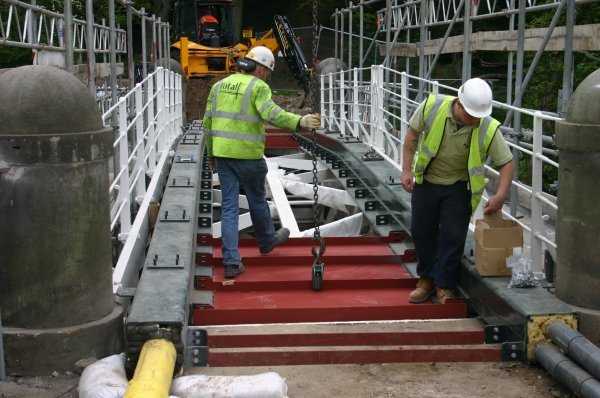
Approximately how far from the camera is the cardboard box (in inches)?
252

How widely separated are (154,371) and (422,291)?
2900 millimetres

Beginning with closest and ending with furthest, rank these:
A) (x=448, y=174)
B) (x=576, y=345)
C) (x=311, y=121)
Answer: (x=576, y=345) → (x=448, y=174) → (x=311, y=121)

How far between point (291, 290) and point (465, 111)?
207 cm

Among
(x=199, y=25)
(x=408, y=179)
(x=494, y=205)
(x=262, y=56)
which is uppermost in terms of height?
(x=199, y=25)

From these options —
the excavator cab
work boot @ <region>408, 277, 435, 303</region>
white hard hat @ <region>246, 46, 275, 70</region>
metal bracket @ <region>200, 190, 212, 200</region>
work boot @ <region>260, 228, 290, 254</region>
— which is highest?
the excavator cab

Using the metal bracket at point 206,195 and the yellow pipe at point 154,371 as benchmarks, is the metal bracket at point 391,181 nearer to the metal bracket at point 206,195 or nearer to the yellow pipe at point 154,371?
the metal bracket at point 206,195

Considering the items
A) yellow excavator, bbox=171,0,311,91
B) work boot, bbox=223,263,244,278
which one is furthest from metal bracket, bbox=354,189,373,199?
yellow excavator, bbox=171,0,311,91

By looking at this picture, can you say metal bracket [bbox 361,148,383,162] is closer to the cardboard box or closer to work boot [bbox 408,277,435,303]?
work boot [bbox 408,277,435,303]

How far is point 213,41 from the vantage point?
96.3ft

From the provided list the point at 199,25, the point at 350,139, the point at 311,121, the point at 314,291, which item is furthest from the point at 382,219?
the point at 199,25

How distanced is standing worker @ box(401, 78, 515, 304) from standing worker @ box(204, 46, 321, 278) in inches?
53.7

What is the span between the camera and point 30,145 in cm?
502

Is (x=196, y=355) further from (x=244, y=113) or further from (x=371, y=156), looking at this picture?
(x=371, y=156)

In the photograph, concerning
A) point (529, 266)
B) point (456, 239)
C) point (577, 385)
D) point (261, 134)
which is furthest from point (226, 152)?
point (577, 385)
